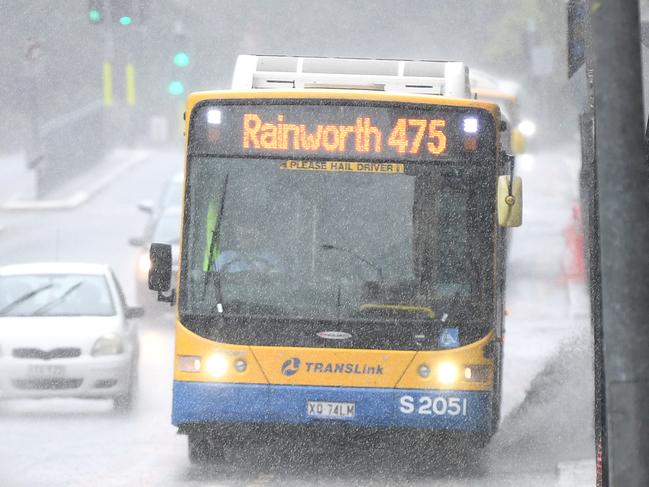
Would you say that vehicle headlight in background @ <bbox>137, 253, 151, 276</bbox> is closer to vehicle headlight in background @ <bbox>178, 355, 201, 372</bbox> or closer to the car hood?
the car hood

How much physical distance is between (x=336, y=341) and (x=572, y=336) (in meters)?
13.1

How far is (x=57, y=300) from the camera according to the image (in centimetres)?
1852

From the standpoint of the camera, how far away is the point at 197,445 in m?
13.9

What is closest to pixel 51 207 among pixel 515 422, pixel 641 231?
pixel 515 422

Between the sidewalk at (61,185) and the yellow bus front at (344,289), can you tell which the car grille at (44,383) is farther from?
the sidewalk at (61,185)

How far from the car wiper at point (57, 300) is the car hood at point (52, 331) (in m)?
0.25

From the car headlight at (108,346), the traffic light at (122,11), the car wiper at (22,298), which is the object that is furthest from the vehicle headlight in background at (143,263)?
the car headlight at (108,346)

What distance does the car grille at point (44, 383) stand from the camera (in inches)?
684

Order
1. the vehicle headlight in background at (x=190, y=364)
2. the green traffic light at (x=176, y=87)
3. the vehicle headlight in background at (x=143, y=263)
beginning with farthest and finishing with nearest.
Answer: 1. the green traffic light at (x=176, y=87)
2. the vehicle headlight in background at (x=143, y=263)
3. the vehicle headlight in background at (x=190, y=364)

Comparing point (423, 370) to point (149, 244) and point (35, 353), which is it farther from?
point (149, 244)

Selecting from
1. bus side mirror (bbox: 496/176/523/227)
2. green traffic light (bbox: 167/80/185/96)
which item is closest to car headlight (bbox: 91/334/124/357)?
bus side mirror (bbox: 496/176/523/227)

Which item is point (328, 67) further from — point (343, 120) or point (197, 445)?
point (197, 445)

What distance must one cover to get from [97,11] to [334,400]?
18437mm

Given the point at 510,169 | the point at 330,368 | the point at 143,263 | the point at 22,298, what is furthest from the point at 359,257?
the point at 143,263
